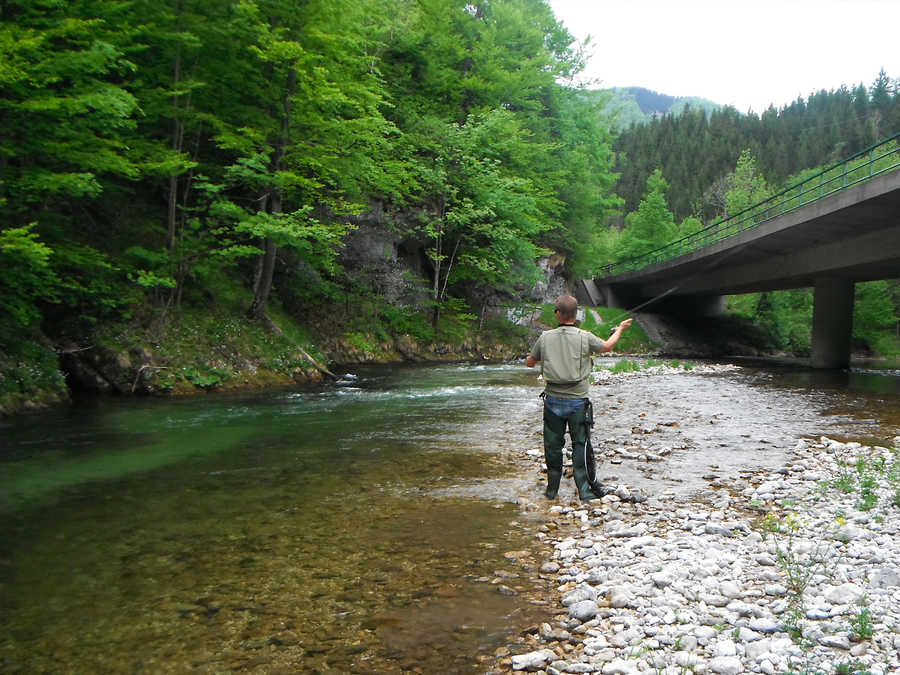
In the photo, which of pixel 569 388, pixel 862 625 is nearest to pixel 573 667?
pixel 862 625

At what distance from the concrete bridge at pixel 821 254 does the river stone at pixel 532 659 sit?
1070cm

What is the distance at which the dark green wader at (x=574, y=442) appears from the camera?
20.6ft

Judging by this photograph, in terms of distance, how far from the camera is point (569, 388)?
20.6 ft

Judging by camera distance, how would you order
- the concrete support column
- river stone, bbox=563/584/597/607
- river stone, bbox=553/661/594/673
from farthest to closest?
the concrete support column
river stone, bbox=563/584/597/607
river stone, bbox=553/661/594/673

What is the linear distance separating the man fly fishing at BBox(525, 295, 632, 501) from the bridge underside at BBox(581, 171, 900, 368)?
272 inches

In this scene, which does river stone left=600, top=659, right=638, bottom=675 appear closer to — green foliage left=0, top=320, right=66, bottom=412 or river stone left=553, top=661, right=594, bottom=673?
river stone left=553, top=661, right=594, bottom=673

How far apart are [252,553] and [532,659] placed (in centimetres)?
287

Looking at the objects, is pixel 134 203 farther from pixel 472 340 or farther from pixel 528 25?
pixel 528 25

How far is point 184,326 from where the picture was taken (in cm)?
1686

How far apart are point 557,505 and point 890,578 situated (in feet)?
10.3

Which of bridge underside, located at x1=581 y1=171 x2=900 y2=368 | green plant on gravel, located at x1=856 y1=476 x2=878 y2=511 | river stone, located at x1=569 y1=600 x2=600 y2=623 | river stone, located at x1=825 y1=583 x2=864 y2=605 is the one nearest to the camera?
river stone, located at x1=825 y1=583 x2=864 y2=605

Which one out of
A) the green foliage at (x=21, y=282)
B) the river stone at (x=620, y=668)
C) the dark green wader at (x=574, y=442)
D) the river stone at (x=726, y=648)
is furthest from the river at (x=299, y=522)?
the green foliage at (x=21, y=282)

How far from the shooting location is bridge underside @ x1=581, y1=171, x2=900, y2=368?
19.5m

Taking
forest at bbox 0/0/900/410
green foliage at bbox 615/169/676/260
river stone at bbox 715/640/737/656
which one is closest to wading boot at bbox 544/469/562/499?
river stone at bbox 715/640/737/656
